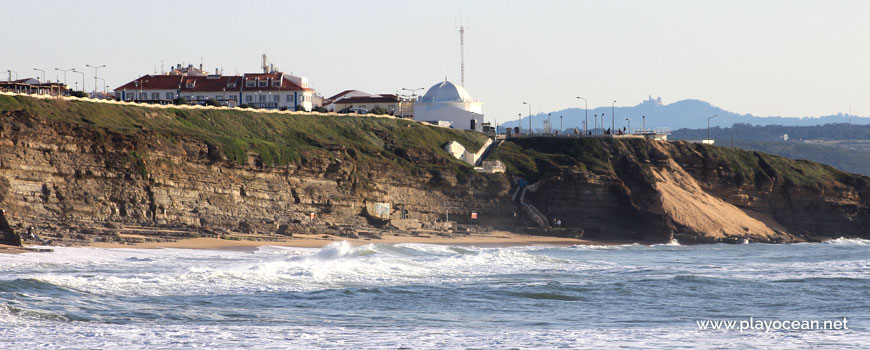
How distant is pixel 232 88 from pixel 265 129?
32.9 metres

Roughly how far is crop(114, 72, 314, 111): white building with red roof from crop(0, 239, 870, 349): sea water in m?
56.7

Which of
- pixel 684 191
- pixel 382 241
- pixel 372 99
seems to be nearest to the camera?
pixel 382 241

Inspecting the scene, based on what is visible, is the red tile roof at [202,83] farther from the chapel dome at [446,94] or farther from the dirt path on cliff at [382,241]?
the dirt path on cliff at [382,241]

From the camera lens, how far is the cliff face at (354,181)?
62188 mm

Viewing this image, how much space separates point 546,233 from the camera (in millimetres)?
82688

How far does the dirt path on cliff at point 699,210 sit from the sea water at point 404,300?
73.1 feet

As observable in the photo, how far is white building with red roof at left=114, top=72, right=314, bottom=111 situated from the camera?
380ft

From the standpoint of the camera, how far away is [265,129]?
85.5 metres

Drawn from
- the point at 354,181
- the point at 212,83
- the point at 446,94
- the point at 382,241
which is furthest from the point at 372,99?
the point at 382,241

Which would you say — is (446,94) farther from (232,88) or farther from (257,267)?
(257,267)

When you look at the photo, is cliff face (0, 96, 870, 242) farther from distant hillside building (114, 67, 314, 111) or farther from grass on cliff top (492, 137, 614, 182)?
distant hillside building (114, 67, 314, 111)

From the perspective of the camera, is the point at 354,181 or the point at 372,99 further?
the point at 372,99

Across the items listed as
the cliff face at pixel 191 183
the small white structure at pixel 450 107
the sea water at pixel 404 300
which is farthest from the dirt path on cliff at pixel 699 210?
the small white structure at pixel 450 107

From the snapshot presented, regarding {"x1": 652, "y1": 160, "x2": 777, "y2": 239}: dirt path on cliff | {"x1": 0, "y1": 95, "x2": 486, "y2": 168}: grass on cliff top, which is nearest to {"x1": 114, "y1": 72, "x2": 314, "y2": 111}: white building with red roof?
{"x1": 0, "y1": 95, "x2": 486, "y2": 168}: grass on cliff top
